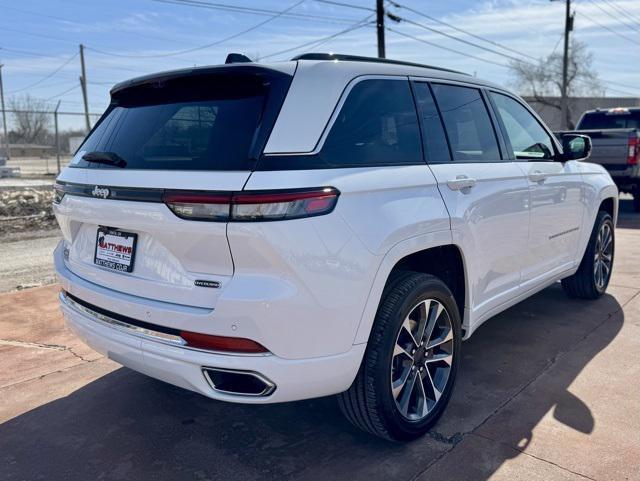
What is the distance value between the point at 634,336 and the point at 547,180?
1456 millimetres

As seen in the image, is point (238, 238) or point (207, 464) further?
point (207, 464)

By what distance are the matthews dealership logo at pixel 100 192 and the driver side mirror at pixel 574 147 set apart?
3.48 meters

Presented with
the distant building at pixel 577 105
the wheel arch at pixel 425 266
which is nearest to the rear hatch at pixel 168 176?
the wheel arch at pixel 425 266

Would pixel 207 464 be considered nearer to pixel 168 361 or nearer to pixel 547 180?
pixel 168 361

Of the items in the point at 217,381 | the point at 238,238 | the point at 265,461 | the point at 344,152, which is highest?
the point at 344,152

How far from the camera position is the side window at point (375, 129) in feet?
8.56

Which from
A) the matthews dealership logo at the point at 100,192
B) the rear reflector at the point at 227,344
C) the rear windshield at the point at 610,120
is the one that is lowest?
the rear reflector at the point at 227,344

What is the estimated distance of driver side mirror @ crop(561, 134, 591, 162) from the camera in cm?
458

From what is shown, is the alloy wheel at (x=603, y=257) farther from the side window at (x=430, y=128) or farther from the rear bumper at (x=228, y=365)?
the rear bumper at (x=228, y=365)

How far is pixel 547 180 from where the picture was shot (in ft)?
13.8

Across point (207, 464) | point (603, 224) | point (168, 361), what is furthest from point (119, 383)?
point (603, 224)

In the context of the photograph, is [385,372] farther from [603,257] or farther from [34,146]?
[34,146]

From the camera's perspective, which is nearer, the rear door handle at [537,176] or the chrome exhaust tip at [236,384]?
the chrome exhaust tip at [236,384]

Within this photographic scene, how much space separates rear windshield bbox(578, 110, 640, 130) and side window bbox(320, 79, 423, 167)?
12.2 m
